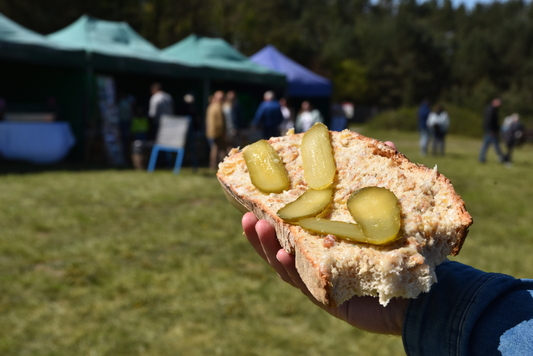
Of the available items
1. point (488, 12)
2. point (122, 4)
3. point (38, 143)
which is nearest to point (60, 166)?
point (38, 143)

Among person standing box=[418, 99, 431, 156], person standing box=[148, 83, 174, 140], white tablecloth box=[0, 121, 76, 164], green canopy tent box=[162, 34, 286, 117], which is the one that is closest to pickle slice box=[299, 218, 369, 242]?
person standing box=[148, 83, 174, 140]

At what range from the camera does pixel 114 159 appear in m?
13.8

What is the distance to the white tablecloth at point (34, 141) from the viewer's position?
12.5 meters

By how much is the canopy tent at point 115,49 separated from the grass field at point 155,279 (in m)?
5.80

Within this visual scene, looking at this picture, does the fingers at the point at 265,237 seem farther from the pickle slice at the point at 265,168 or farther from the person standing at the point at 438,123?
the person standing at the point at 438,123

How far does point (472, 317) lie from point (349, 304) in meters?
0.46

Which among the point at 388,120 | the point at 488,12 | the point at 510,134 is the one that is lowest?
the point at 388,120

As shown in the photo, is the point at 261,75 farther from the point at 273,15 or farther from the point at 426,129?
the point at 273,15

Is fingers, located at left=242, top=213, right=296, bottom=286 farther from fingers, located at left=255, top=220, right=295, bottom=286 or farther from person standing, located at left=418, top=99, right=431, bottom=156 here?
person standing, located at left=418, top=99, right=431, bottom=156

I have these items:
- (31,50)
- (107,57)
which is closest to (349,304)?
(31,50)

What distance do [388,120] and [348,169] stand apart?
141 ft

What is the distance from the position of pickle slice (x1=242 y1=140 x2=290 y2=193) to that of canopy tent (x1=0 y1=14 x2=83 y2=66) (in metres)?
11.8

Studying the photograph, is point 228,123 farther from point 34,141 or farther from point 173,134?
point 34,141

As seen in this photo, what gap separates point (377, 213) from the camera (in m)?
1.45
